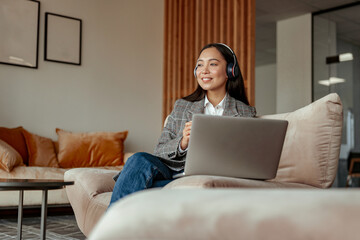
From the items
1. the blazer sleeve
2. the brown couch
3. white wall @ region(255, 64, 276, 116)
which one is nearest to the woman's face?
the blazer sleeve

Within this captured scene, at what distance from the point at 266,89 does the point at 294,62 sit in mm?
3423

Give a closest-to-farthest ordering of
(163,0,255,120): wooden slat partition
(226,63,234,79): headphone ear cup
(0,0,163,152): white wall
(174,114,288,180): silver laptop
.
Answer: (174,114,288,180): silver laptop < (226,63,234,79): headphone ear cup < (163,0,255,120): wooden slat partition < (0,0,163,152): white wall

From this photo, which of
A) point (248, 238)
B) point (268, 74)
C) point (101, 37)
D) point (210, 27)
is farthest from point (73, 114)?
point (268, 74)

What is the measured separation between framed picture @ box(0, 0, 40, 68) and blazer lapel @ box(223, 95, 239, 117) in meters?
3.16

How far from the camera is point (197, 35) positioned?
5211mm

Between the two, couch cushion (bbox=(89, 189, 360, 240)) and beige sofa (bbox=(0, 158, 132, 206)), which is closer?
couch cushion (bbox=(89, 189, 360, 240))

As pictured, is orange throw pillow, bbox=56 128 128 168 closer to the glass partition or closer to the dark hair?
the dark hair

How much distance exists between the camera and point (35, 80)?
4.80 m

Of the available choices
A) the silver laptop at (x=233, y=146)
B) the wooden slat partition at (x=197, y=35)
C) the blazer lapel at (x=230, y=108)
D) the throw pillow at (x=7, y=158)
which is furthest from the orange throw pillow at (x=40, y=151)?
the silver laptop at (x=233, y=146)

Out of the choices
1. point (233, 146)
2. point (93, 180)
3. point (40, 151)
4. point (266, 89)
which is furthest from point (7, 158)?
point (266, 89)

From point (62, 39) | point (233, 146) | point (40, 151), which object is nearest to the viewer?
point (233, 146)

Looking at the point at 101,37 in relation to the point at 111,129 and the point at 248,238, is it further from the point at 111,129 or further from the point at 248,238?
the point at 248,238

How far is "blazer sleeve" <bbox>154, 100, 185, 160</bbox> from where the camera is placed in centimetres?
200

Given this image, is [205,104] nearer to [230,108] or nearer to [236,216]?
[230,108]
